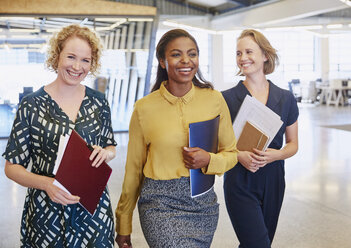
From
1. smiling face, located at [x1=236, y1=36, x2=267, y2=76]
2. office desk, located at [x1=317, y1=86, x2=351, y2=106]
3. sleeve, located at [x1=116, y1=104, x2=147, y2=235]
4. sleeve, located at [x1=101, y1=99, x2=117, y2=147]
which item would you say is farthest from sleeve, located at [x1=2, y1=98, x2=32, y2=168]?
office desk, located at [x1=317, y1=86, x2=351, y2=106]

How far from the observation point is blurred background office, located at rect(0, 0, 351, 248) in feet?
15.8

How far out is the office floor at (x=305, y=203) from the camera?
4.21 m

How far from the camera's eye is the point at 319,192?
19.1ft

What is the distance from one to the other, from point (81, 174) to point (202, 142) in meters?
0.49

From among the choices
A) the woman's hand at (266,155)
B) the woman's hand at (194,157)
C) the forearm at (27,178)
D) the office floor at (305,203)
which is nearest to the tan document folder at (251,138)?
Result: the woman's hand at (266,155)

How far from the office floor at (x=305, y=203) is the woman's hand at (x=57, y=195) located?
2.44m

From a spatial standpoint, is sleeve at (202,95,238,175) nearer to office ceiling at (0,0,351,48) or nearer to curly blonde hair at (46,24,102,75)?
curly blonde hair at (46,24,102,75)

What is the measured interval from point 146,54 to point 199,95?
9.94 meters

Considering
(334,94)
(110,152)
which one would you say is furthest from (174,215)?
(334,94)

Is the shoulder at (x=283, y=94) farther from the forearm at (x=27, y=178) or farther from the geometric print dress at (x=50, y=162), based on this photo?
the forearm at (x=27, y=178)

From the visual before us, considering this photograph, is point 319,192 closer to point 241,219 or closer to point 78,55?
point 241,219

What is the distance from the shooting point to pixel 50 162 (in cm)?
186

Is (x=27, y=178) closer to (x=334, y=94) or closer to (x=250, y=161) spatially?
(x=250, y=161)

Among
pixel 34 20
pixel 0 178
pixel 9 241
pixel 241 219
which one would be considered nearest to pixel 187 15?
pixel 34 20
